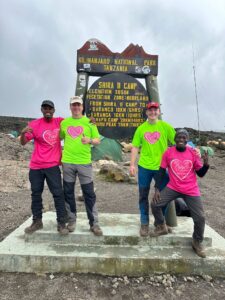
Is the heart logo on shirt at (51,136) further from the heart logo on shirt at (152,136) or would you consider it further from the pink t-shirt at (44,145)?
the heart logo on shirt at (152,136)

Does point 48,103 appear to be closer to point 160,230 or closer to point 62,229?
point 62,229

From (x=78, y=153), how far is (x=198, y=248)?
2108 millimetres

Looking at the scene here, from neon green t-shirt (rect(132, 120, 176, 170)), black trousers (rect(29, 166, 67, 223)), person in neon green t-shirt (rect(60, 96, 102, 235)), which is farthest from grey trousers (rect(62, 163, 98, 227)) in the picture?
neon green t-shirt (rect(132, 120, 176, 170))

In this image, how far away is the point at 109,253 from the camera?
4.19m

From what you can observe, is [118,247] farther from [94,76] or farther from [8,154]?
[8,154]

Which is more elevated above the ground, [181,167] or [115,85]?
[115,85]

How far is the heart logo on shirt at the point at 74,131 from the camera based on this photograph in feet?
14.3

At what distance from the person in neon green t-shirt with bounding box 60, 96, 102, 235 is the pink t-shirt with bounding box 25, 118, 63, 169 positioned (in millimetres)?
114

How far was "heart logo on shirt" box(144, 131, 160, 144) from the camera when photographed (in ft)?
14.8

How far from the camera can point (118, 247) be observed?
4.39 m

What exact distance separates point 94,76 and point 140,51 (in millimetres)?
954

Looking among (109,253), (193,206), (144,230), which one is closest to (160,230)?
(144,230)

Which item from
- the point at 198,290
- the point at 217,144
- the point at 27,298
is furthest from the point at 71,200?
the point at 217,144

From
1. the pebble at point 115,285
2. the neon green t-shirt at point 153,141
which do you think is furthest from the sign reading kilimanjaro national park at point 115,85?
the pebble at point 115,285
